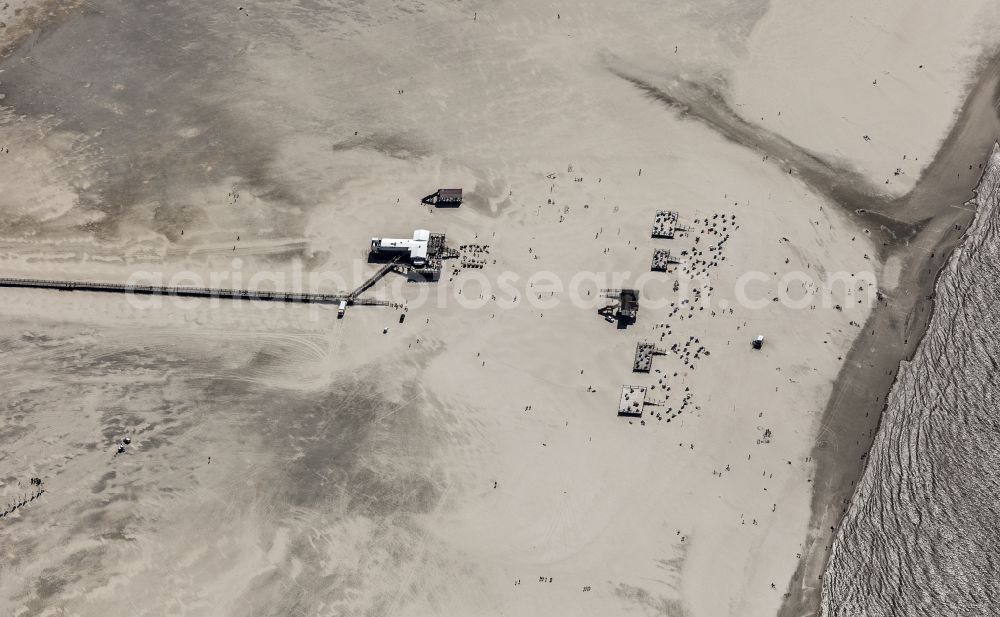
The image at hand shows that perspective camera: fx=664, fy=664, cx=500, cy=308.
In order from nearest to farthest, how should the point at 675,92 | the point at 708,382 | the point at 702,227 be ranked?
the point at 708,382 → the point at 702,227 → the point at 675,92

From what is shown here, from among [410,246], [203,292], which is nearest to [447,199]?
[410,246]

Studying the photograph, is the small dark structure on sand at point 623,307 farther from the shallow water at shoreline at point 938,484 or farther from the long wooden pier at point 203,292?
the shallow water at shoreline at point 938,484

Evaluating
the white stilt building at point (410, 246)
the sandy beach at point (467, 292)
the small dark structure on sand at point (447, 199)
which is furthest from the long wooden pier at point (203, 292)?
the small dark structure on sand at point (447, 199)

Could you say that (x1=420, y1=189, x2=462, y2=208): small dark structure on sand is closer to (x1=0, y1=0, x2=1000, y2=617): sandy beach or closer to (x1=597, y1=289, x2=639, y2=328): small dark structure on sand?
(x1=0, y1=0, x2=1000, y2=617): sandy beach

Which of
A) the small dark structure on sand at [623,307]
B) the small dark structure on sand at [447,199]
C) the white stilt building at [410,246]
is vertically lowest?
the small dark structure on sand at [623,307]

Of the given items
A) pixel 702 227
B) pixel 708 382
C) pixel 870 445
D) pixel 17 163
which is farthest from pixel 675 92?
pixel 17 163

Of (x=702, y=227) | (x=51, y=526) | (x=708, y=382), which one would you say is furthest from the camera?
(x=702, y=227)

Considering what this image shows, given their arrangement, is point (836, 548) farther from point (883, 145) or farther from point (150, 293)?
point (150, 293)
